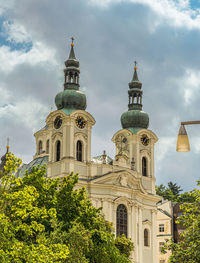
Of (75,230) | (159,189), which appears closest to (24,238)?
(75,230)

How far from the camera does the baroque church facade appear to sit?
1865 inches

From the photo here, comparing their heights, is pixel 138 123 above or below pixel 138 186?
above

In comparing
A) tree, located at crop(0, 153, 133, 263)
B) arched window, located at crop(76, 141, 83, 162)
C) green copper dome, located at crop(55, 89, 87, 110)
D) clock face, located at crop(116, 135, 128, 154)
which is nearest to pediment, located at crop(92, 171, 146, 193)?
arched window, located at crop(76, 141, 83, 162)

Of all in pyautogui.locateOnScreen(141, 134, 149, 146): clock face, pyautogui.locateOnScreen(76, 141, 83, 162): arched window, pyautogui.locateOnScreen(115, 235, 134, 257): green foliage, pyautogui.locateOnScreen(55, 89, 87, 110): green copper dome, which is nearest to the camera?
pyautogui.locateOnScreen(115, 235, 134, 257): green foliage

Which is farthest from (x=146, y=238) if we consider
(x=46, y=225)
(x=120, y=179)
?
(x=46, y=225)

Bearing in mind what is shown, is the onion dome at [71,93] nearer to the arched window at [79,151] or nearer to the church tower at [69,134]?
the church tower at [69,134]

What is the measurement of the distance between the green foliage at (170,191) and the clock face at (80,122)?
1305 inches

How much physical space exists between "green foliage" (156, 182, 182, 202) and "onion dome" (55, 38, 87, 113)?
3248 centimetres

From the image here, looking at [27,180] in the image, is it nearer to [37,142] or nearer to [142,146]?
[142,146]

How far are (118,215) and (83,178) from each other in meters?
4.37

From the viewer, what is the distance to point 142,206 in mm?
50781

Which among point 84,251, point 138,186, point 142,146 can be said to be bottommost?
point 84,251

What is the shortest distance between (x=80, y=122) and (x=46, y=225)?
22589mm

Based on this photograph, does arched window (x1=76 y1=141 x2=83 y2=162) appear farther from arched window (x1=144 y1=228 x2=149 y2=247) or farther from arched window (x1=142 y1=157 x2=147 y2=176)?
arched window (x1=144 y1=228 x2=149 y2=247)
